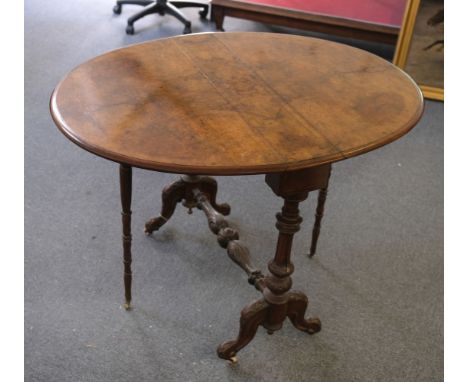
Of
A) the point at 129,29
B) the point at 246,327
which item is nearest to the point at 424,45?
the point at 129,29

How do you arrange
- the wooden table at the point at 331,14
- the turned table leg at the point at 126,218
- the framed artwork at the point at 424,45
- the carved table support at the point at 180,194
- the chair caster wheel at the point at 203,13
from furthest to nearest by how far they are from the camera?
1. the chair caster wheel at the point at 203,13
2. the wooden table at the point at 331,14
3. the framed artwork at the point at 424,45
4. the carved table support at the point at 180,194
5. the turned table leg at the point at 126,218

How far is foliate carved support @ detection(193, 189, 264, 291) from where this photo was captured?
6.19ft

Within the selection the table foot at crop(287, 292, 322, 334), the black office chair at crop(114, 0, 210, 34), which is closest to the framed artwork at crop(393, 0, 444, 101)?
the black office chair at crop(114, 0, 210, 34)

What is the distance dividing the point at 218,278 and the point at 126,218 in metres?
0.51

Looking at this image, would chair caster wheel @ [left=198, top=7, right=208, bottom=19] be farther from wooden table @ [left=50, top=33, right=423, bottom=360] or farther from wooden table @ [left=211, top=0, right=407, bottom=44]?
wooden table @ [left=50, top=33, right=423, bottom=360]

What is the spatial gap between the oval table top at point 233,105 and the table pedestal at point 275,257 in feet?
0.45

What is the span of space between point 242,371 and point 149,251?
64 cm

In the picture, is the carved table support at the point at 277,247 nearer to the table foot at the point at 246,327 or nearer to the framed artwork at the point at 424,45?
the table foot at the point at 246,327

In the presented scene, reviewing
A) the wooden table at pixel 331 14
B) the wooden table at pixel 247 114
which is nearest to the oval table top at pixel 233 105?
the wooden table at pixel 247 114

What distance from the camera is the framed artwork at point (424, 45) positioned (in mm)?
3291

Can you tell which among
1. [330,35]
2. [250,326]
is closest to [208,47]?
[250,326]

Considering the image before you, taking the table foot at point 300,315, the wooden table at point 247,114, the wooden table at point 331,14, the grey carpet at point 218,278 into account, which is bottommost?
the grey carpet at point 218,278

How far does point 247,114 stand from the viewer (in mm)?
1486

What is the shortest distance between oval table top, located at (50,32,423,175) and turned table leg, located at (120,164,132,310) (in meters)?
0.25
